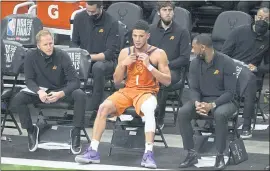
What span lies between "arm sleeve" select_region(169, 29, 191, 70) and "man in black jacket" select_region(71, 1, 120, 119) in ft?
3.20

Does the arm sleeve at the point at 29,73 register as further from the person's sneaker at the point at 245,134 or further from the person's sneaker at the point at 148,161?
the person's sneaker at the point at 245,134

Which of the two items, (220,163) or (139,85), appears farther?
(139,85)

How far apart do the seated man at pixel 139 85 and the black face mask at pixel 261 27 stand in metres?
1.82

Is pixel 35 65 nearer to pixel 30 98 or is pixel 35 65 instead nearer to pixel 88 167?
pixel 30 98

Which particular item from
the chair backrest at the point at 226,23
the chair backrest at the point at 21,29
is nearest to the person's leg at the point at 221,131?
the chair backrest at the point at 226,23

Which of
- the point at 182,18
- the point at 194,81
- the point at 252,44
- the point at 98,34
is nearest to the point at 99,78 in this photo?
the point at 98,34

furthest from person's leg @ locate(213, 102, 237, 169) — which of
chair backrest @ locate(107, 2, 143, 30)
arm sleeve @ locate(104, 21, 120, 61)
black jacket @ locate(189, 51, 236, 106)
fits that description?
chair backrest @ locate(107, 2, 143, 30)

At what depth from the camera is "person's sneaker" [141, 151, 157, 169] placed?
34.6 ft

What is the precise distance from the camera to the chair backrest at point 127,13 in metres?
13.8

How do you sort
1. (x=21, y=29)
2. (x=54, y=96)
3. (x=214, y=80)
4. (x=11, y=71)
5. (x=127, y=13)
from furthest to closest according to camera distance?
1. (x=127, y=13)
2. (x=21, y=29)
3. (x=11, y=71)
4. (x=54, y=96)
5. (x=214, y=80)

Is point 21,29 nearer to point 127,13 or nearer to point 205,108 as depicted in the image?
point 127,13

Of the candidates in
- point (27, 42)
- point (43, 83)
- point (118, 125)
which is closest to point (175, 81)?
point (118, 125)

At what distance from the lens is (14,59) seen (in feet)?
40.1

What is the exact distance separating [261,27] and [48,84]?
3095 millimetres
